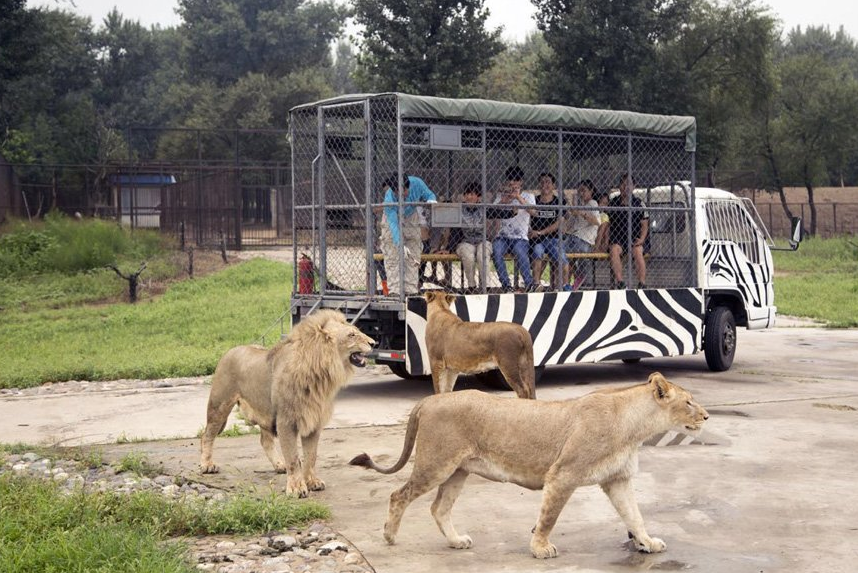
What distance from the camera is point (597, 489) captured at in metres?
7.81

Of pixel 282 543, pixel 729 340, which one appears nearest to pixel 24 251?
pixel 729 340

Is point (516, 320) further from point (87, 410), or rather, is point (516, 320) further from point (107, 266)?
point (107, 266)

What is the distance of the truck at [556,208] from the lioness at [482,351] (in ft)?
1.99

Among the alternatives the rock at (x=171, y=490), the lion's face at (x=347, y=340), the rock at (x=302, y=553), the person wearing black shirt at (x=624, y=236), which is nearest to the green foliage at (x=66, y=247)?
the person wearing black shirt at (x=624, y=236)

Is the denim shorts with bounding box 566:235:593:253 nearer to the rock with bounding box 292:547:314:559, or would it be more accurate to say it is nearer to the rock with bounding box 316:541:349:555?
the rock with bounding box 316:541:349:555

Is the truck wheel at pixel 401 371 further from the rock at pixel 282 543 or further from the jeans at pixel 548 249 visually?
the rock at pixel 282 543

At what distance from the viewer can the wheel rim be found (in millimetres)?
14156

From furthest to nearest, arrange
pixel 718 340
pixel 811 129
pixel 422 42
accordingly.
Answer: pixel 811 129
pixel 422 42
pixel 718 340

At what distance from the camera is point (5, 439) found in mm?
9945

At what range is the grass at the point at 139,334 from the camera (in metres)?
13.6

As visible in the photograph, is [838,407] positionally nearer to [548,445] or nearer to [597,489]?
[597,489]

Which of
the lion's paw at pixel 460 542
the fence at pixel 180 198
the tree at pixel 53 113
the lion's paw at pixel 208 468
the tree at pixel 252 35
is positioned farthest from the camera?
the tree at pixel 252 35

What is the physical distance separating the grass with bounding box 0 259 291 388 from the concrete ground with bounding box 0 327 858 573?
44.7 inches

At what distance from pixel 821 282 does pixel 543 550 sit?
72.0 feet
